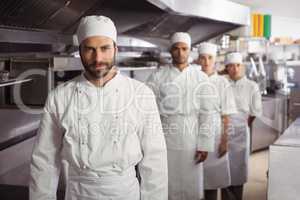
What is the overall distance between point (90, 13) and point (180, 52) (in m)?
0.50

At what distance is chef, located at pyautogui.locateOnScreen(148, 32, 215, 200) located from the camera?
202 cm

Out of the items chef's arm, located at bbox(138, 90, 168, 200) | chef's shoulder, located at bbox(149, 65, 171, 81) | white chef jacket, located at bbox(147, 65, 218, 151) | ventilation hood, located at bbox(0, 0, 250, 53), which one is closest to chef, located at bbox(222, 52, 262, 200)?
ventilation hood, located at bbox(0, 0, 250, 53)

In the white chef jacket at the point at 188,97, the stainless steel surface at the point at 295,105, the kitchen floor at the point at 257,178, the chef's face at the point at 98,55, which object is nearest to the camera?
the chef's face at the point at 98,55

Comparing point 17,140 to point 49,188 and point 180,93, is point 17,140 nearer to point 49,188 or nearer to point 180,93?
point 49,188

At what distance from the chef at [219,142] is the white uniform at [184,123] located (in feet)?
1.10

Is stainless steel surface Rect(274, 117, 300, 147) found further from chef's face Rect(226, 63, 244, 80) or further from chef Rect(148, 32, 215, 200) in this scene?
chef's face Rect(226, 63, 244, 80)

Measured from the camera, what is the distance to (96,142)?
1.18 m

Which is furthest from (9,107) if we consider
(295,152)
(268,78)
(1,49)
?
(268,78)

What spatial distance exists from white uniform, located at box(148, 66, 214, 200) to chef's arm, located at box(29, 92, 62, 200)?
886 millimetres

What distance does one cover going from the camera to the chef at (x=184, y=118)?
2020 mm

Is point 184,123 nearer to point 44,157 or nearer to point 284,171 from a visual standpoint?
point 284,171

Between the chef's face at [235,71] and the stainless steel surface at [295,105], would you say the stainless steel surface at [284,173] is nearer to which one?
the chef's face at [235,71]

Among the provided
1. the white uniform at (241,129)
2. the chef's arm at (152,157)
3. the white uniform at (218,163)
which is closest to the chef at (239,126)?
the white uniform at (241,129)

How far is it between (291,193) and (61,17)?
125 cm
